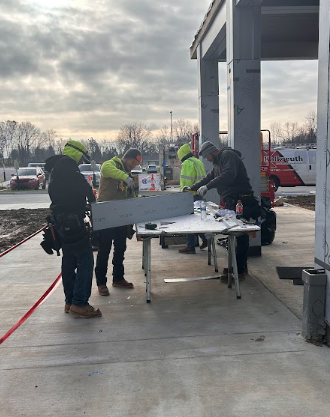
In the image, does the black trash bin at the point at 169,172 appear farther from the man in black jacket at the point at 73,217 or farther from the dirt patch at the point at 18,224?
the man in black jacket at the point at 73,217

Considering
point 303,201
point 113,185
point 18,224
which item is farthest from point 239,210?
point 303,201

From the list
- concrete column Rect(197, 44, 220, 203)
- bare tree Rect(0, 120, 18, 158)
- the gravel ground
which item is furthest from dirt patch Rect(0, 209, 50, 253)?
bare tree Rect(0, 120, 18, 158)

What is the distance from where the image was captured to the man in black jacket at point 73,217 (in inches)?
161

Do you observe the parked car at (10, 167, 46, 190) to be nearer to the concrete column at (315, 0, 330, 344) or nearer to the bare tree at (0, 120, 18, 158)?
the concrete column at (315, 0, 330, 344)

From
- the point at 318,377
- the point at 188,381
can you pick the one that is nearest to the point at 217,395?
the point at 188,381

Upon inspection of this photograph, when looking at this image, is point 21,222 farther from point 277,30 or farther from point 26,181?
point 26,181

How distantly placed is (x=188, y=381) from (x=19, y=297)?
2923 mm

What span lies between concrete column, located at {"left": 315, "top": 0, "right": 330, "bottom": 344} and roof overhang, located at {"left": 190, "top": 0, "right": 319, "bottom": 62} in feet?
11.1

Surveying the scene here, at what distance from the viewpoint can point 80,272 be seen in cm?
428

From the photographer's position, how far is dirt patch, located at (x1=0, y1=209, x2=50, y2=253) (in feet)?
30.0

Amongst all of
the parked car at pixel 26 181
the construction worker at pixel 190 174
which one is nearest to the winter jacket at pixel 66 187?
the construction worker at pixel 190 174

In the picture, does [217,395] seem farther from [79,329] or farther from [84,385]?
[79,329]

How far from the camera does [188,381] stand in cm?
304

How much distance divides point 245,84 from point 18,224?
7755mm
